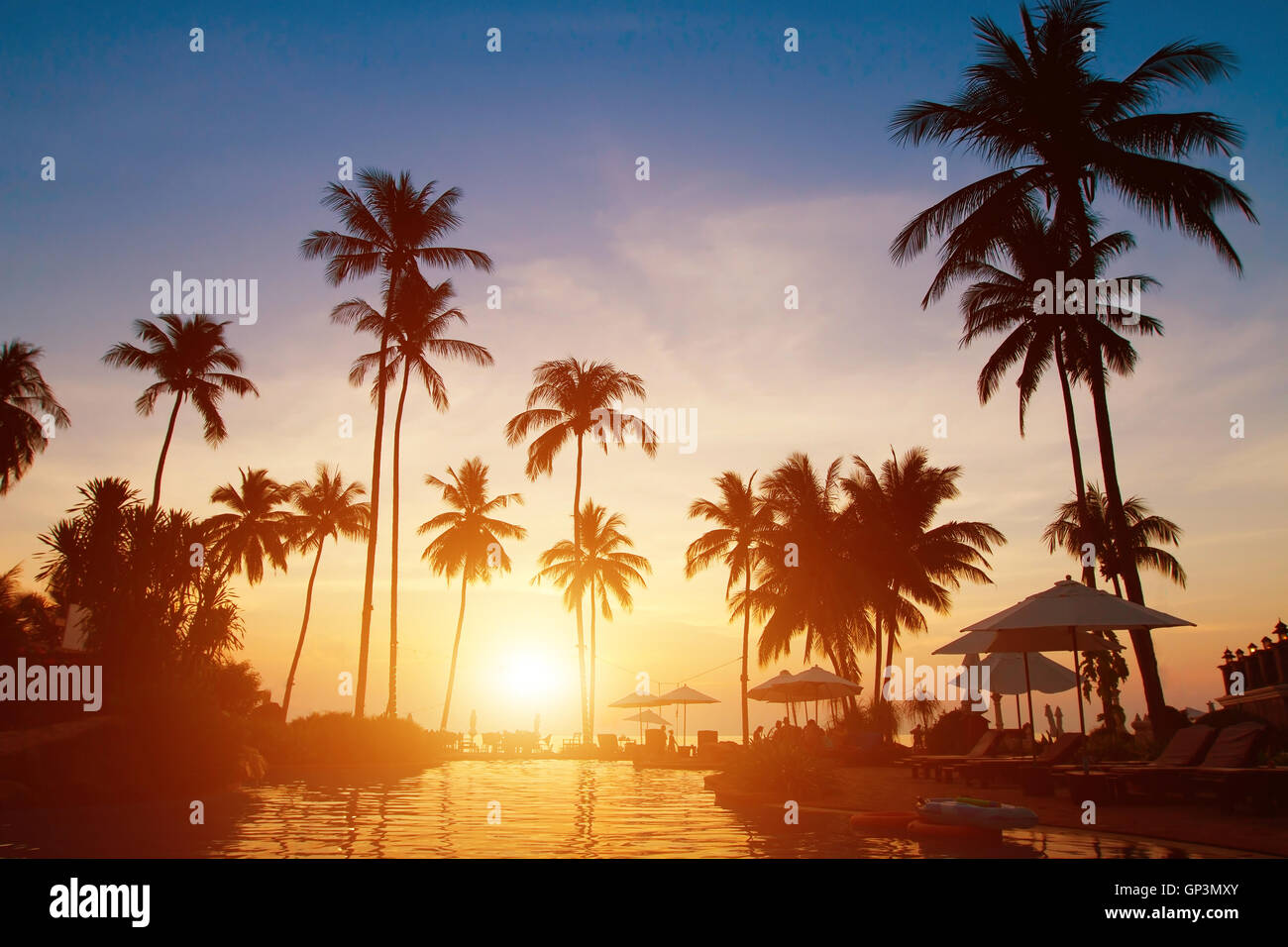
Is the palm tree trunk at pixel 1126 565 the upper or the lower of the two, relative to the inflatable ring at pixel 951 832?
upper

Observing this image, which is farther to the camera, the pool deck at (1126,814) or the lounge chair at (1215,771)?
the lounge chair at (1215,771)

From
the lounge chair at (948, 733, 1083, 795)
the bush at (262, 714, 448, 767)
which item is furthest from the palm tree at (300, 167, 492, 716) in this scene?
the lounge chair at (948, 733, 1083, 795)

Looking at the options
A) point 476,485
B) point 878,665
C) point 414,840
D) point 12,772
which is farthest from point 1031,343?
point 476,485

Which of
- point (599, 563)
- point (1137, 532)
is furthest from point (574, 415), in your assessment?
point (1137, 532)

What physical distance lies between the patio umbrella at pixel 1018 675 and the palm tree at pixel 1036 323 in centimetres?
277

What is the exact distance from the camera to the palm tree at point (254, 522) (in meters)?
43.3

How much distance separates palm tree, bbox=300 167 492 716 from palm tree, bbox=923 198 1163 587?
15.6 meters

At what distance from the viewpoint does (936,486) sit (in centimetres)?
3506

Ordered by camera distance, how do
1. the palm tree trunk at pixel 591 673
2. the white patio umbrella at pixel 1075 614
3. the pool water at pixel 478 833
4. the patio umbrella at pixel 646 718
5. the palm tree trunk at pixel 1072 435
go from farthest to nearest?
1. the patio umbrella at pixel 646 718
2. the palm tree trunk at pixel 591 673
3. the palm tree trunk at pixel 1072 435
4. the white patio umbrella at pixel 1075 614
5. the pool water at pixel 478 833

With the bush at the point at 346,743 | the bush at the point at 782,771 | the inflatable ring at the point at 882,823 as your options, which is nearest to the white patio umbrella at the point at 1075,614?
the bush at the point at 782,771

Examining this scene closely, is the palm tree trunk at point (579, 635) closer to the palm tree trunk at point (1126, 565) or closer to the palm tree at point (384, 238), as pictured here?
the palm tree at point (384, 238)

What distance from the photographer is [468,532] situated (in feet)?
137
